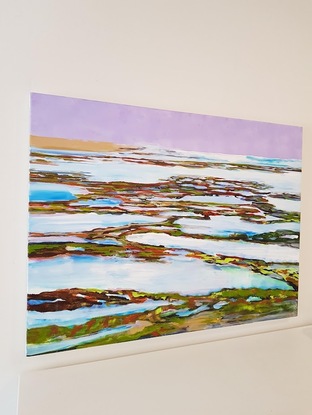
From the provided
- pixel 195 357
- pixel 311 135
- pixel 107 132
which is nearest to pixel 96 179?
pixel 107 132

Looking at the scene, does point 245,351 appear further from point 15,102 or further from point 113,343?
point 15,102

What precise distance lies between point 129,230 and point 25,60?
1.93 ft

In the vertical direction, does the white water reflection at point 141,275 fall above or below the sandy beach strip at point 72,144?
below

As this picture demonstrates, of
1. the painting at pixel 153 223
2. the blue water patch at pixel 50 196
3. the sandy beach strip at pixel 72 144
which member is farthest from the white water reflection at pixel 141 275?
the sandy beach strip at pixel 72 144

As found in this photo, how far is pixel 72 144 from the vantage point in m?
1.00

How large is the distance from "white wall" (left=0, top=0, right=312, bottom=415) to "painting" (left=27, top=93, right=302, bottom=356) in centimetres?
5

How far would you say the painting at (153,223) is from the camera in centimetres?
98

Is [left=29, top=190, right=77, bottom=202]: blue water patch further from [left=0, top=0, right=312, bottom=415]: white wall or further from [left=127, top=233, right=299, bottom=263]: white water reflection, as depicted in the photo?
[left=127, top=233, right=299, bottom=263]: white water reflection

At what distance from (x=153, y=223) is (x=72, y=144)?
35 cm

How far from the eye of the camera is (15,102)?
3.20ft

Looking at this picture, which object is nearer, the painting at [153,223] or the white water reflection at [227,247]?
the painting at [153,223]

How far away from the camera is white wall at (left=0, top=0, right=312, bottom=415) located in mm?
977

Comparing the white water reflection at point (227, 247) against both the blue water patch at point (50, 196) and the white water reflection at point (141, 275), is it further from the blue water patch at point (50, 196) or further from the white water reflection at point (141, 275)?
the blue water patch at point (50, 196)

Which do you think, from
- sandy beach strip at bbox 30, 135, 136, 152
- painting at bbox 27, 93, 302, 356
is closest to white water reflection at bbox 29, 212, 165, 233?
painting at bbox 27, 93, 302, 356
